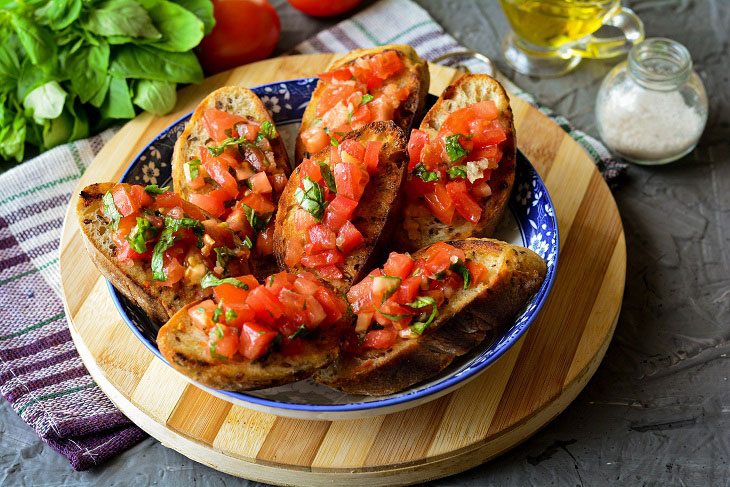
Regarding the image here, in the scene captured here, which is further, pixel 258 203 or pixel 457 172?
pixel 258 203

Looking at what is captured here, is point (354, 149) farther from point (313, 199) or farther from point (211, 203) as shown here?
point (211, 203)

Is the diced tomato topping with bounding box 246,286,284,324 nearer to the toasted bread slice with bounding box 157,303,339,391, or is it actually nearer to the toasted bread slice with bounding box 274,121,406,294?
the toasted bread slice with bounding box 157,303,339,391

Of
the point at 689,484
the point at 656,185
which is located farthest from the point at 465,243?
the point at 656,185

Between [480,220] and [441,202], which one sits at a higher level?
[441,202]

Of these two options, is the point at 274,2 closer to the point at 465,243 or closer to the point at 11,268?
the point at 11,268

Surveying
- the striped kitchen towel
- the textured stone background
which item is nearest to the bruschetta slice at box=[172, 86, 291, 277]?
the striped kitchen towel

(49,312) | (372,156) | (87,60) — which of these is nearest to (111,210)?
(49,312)

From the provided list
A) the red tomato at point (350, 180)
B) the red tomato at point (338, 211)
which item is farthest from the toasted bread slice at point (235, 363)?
the red tomato at point (350, 180)

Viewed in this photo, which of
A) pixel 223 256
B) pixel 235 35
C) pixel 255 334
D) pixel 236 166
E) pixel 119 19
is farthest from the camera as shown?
pixel 235 35
